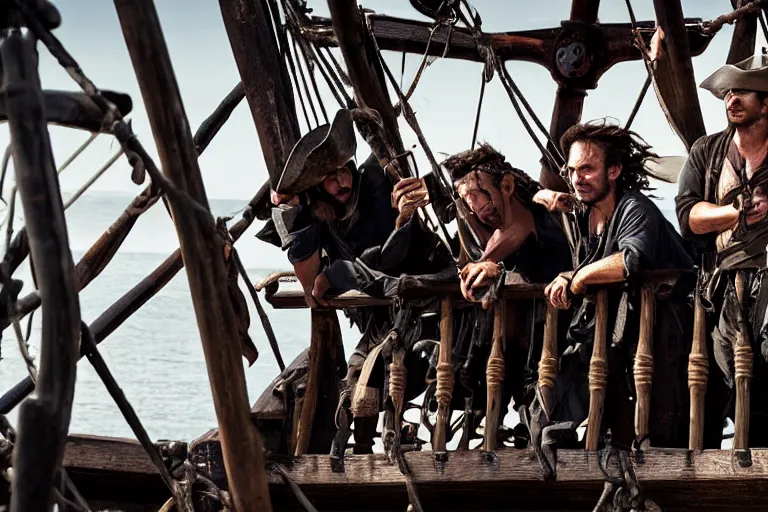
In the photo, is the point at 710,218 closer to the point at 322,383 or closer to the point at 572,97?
the point at 322,383

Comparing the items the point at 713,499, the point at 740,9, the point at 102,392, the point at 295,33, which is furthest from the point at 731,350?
the point at 102,392

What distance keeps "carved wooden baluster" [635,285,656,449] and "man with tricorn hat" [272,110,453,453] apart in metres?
0.96

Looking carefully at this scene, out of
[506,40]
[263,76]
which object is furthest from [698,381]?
[506,40]

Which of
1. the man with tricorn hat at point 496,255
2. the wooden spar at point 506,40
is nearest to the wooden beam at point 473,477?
the man with tricorn hat at point 496,255

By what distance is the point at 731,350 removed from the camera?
23.5 ft

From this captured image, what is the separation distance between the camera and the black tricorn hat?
801 cm

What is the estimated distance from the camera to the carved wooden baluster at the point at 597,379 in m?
7.27

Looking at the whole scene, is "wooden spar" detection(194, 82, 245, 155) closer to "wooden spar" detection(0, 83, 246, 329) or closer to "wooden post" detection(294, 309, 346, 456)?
"wooden spar" detection(0, 83, 246, 329)

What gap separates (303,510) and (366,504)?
25cm

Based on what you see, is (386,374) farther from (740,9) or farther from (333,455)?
(740,9)

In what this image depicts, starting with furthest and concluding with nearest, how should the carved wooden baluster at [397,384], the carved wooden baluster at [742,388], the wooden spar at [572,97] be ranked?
the wooden spar at [572,97]
the carved wooden baluster at [397,384]
the carved wooden baluster at [742,388]

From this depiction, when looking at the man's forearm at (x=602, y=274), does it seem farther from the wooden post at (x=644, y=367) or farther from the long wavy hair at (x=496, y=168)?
the long wavy hair at (x=496, y=168)

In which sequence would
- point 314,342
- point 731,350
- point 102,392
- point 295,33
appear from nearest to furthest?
1. point 731,350
2. point 314,342
3. point 295,33
4. point 102,392

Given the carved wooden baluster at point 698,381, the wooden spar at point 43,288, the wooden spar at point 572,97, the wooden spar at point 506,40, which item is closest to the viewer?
the wooden spar at point 43,288
